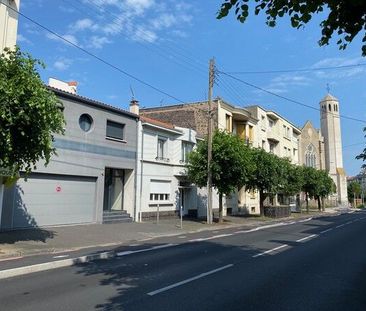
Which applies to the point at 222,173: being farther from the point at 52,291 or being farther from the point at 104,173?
the point at 52,291

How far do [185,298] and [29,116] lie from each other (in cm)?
761

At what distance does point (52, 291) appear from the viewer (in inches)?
300

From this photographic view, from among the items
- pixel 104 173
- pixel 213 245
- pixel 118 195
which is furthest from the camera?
pixel 118 195

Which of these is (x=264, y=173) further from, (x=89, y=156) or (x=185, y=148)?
(x=89, y=156)

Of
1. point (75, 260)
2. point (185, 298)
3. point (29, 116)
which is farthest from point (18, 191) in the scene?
point (185, 298)

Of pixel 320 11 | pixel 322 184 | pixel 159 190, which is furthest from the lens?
pixel 322 184

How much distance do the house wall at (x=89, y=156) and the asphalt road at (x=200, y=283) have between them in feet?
26.4

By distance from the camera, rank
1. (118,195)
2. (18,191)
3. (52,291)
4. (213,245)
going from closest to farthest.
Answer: (52,291), (213,245), (18,191), (118,195)

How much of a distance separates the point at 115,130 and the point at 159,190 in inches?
213

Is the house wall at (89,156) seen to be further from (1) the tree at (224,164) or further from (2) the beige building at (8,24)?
(1) the tree at (224,164)

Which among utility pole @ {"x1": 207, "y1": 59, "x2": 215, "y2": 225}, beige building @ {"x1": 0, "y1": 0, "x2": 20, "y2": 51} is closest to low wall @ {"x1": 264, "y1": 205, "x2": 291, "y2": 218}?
utility pole @ {"x1": 207, "y1": 59, "x2": 215, "y2": 225}

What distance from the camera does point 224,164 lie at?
26.6 meters

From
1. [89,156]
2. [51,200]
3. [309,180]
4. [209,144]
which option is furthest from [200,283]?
[309,180]

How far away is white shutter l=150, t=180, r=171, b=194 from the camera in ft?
88.0
